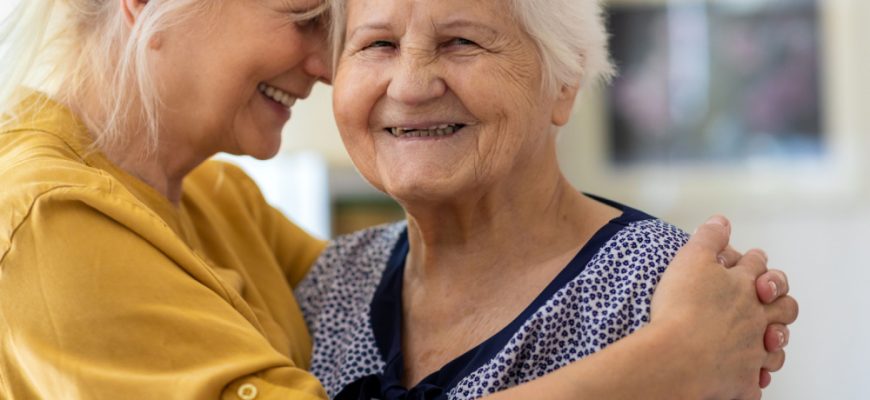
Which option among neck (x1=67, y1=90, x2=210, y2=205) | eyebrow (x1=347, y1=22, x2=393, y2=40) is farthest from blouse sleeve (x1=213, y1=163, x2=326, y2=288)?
eyebrow (x1=347, y1=22, x2=393, y2=40)

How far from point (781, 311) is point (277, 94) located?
893 millimetres

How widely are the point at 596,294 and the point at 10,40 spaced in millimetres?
968

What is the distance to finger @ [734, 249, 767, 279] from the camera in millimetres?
1475

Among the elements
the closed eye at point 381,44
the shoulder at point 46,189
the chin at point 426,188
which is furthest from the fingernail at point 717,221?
the shoulder at point 46,189

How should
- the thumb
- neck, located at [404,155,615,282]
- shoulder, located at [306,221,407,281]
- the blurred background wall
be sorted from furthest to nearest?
1. the blurred background wall
2. shoulder, located at [306,221,407,281]
3. neck, located at [404,155,615,282]
4. the thumb

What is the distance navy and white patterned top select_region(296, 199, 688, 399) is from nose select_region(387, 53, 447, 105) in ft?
1.05

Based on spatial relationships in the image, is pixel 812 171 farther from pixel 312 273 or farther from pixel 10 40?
pixel 10 40

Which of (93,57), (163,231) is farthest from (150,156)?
(163,231)

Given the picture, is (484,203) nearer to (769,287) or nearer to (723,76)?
A: (769,287)

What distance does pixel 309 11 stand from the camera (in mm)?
1693

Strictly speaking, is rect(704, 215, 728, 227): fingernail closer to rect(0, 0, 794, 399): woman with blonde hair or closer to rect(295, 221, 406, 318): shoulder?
rect(0, 0, 794, 399): woman with blonde hair

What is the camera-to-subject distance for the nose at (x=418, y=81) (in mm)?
1474

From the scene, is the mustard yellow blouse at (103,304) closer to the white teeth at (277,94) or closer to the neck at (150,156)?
the neck at (150,156)

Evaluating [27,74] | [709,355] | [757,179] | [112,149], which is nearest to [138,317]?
[112,149]
